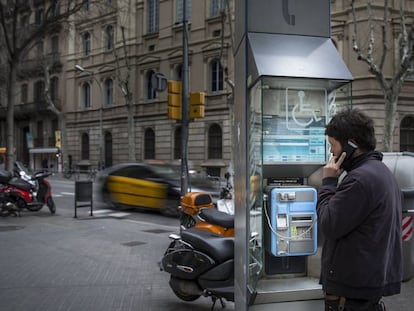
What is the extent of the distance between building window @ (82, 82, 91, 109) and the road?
30.1 meters

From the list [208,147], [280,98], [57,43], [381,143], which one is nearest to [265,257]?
[280,98]

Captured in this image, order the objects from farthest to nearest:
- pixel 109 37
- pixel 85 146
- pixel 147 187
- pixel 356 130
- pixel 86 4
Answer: pixel 85 146 → pixel 109 37 → pixel 86 4 → pixel 147 187 → pixel 356 130

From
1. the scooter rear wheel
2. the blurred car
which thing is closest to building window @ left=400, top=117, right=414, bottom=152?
the blurred car

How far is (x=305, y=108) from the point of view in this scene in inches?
145

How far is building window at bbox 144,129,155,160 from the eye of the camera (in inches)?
1359

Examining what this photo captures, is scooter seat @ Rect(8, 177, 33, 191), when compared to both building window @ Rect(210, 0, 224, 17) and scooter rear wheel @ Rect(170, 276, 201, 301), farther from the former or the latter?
building window @ Rect(210, 0, 224, 17)

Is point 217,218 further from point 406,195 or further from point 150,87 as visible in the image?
point 150,87

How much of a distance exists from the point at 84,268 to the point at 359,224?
5100 millimetres

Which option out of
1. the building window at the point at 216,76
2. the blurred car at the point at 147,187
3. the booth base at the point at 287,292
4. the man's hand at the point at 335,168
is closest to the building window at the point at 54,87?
the building window at the point at 216,76

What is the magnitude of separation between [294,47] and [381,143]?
68.2 ft

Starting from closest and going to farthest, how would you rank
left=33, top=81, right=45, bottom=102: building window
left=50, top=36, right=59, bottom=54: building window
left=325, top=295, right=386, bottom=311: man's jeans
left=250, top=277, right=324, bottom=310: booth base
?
left=325, top=295, right=386, bottom=311: man's jeans < left=250, top=277, right=324, bottom=310: booth base < left=50, top=36, right=59, bottom=54: building window < left=33, top=81, right=45, bottom=102: building window

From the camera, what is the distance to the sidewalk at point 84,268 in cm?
510

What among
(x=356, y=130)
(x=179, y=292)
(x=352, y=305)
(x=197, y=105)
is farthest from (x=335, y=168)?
(x=197, y=105)

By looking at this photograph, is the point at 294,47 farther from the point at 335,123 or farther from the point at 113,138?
the point at 113,138
